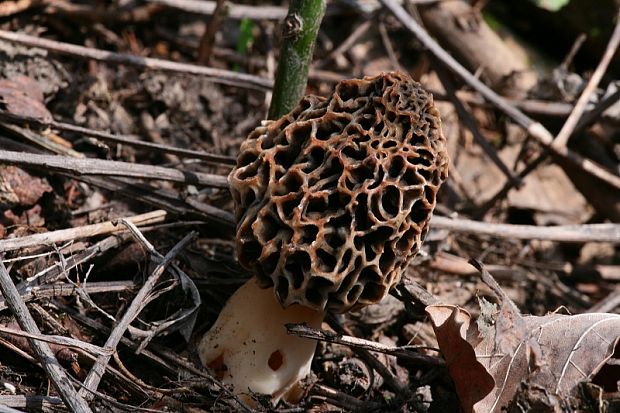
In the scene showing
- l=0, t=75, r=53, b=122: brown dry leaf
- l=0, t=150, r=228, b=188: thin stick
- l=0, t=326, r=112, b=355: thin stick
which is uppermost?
l=0, t=75, r=53, b=122: brown dry leaf

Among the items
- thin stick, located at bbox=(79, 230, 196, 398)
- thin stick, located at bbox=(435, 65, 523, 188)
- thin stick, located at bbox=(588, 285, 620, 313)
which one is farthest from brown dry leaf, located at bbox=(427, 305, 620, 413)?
thin stick, located at bbox=(435, 65, 523, 188)

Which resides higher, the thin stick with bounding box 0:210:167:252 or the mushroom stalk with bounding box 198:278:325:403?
the thin stick with bounding box 0:210:167:252

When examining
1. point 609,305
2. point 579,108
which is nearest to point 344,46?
point 579,108

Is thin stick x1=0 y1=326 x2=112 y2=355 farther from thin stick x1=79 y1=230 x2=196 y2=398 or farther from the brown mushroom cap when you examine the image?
the brown mushroom cap

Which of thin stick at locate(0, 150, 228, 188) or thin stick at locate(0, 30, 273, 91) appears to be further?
thin stick at locate(0, 30, 273, 91)

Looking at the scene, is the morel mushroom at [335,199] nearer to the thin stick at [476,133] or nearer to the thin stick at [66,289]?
the thin stick at [66,289]

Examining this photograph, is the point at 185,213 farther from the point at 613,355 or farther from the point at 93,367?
the point at 613,355

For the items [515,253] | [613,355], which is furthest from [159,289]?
[515,253]
